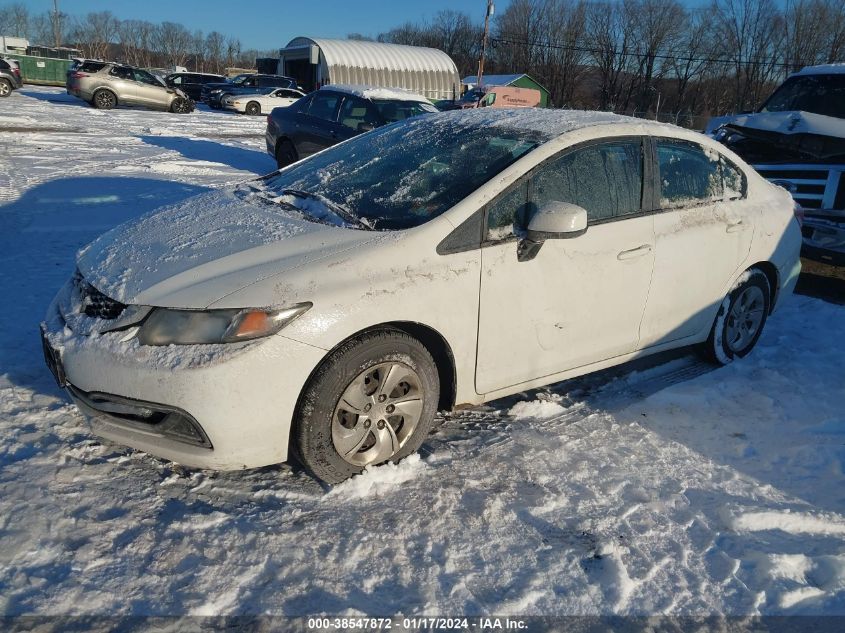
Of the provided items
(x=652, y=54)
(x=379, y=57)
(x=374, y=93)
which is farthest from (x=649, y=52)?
(x=374, y=93)

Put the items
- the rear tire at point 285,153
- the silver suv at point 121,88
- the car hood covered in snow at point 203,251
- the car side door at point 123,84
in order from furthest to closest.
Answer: the car side door at point 123,84, the silver suv at point 121,88, the rear tire at point 285,153, the car hood covered in snow at point 203,251

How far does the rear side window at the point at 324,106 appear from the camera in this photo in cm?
1017

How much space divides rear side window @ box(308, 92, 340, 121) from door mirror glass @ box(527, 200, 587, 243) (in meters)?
7.63

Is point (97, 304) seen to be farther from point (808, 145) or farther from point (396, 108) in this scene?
point (396, 108)

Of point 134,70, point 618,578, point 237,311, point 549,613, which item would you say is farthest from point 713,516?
point 134,70

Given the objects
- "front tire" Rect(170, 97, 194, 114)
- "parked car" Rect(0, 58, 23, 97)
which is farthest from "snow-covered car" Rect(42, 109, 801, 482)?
"parked car" Rect(0, 58, 23, 97)

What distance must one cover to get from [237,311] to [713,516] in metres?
2.24

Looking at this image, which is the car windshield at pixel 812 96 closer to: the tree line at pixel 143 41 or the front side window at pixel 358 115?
the front side window at pixel 358 115

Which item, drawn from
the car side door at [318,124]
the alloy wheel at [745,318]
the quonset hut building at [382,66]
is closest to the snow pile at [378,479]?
the alloy wheel at [745,318]

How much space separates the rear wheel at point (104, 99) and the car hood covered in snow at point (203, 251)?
22886 mm

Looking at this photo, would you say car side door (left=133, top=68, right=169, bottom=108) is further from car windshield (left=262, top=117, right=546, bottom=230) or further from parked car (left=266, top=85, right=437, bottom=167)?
car windshield (left=262, top=117, right=546, bottom=230)

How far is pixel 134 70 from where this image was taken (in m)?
23.5

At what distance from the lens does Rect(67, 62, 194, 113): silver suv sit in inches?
900

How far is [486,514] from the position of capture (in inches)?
112
